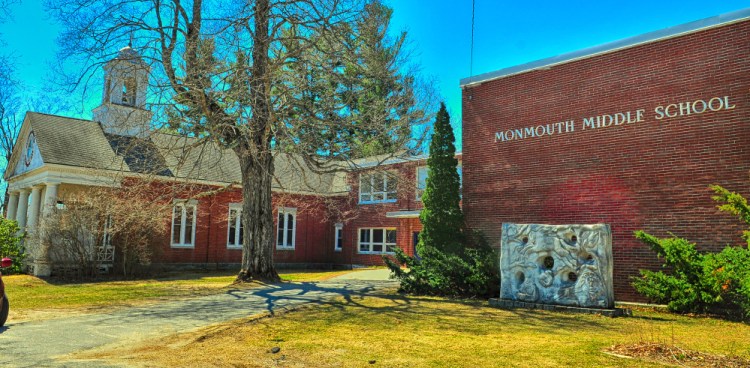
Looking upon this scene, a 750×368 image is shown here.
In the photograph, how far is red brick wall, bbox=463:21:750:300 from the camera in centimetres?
1143

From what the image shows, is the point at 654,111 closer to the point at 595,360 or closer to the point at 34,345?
the point at 595,360

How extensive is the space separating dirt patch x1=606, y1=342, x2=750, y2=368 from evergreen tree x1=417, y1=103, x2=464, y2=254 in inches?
310

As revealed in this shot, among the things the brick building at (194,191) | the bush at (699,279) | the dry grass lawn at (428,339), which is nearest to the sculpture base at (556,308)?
the dry grass lawn at (428,339)

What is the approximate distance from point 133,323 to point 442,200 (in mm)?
8973

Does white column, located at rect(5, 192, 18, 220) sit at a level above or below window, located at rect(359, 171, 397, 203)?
below

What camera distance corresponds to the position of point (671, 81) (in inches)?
481

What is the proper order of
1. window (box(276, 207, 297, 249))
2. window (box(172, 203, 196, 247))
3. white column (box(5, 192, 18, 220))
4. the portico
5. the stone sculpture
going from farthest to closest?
1. window (box(276, 207, 297, 249))
2. white column (box(5, 192, 18, 220))
3. window (box(172, 203, 196, 247))
4. the portico
5. the stone sculpture

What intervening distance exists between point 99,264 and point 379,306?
12.5 m

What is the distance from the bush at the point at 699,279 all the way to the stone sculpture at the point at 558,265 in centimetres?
125

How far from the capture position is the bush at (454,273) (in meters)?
12.9

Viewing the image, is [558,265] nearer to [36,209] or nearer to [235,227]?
[235,227]

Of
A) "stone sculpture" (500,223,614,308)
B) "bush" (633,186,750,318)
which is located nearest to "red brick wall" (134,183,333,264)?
"stone sculpture" (500,223,614,308)

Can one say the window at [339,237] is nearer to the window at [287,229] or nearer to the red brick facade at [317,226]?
the red brick facade at [317,226]

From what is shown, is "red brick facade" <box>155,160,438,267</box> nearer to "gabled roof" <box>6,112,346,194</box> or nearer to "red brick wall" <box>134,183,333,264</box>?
"red brick wall" <box>134,183,333,264</box>
